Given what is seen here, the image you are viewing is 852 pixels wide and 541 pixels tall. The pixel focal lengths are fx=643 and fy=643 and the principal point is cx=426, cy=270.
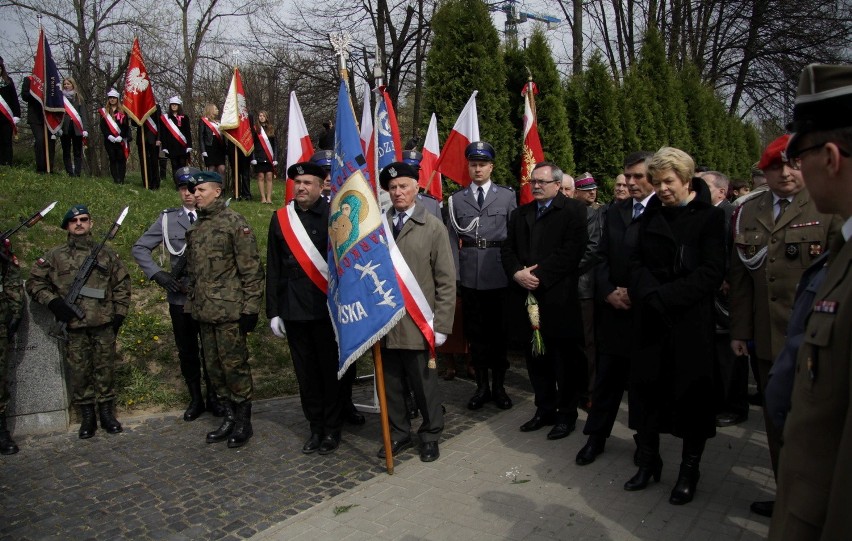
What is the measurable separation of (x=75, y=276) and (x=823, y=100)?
5703 mm

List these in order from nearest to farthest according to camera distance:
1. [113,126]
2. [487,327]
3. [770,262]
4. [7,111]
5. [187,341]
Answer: [770,262] < [187,341] < [487,327] < [7,111] < [113,126]

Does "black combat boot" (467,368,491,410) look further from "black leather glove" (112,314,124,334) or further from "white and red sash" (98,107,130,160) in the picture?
"white and red sash" (98,107,130,160)

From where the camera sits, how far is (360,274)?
472 centimetres

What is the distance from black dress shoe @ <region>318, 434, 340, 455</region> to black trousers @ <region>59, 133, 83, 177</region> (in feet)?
37.5

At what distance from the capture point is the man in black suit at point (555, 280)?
524cm

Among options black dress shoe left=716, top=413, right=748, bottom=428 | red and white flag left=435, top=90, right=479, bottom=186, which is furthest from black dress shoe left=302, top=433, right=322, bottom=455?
black dress shoe left=716, top=413, right=748, bottom=428

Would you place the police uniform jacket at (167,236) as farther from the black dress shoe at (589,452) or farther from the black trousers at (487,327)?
the black dress shoe at (589,452)

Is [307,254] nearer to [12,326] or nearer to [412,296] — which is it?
[412,296]

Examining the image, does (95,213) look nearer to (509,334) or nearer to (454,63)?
(454,63)

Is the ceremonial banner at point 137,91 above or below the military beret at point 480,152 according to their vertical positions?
above

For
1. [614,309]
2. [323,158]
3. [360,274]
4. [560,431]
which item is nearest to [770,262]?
[614,309]

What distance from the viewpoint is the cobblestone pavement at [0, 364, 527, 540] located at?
3.99 metres

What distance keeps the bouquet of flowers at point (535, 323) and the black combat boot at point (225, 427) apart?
264 centimetres

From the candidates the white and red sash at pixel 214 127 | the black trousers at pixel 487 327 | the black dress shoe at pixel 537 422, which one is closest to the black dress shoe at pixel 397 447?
the black dress shoe at pixel 537 422
